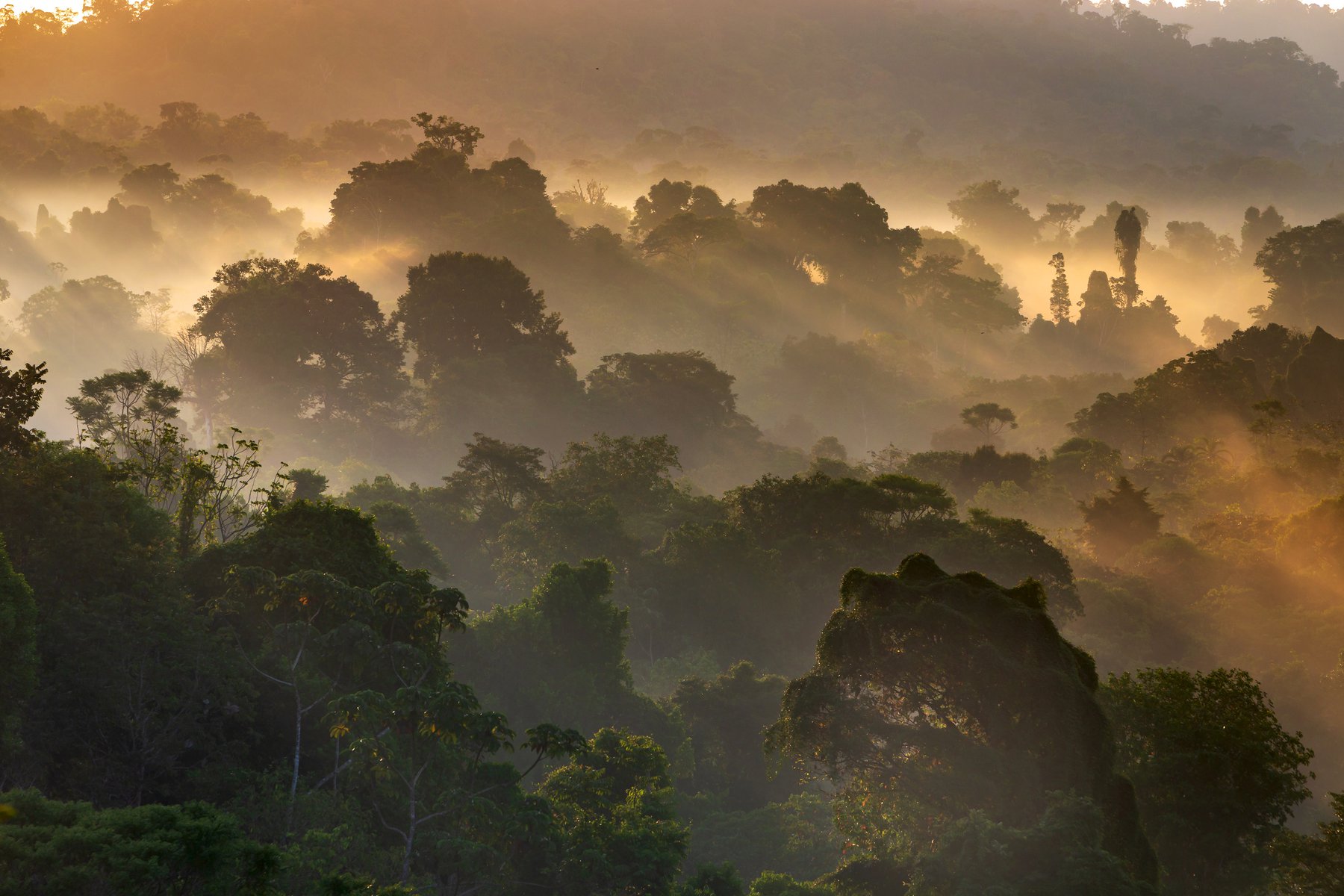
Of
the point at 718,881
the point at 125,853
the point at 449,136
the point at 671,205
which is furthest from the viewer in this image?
the point at 671,205

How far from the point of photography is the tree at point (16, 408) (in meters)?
25.6

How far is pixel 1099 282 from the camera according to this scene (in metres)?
124

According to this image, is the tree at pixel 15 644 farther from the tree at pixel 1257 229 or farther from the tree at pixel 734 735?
the tree at pixel 1257 229

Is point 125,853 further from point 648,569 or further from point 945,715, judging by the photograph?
point 648,569

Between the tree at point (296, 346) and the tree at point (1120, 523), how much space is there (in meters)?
45.7

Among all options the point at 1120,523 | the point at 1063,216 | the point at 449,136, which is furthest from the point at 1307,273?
the point at 449,136

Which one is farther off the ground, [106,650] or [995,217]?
[995,217]

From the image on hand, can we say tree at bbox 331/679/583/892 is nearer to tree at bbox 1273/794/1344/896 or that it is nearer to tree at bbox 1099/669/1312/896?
tree at bbox 1099/669/1312/896

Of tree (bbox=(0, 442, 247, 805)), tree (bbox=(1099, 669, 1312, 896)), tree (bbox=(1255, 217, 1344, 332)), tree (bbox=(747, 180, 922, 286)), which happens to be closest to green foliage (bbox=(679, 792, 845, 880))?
tree (bbox=(1099, 669, 1312, 896))

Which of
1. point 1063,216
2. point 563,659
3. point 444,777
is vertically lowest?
point 444,777

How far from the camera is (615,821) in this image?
26.6m

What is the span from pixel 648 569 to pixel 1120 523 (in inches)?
921

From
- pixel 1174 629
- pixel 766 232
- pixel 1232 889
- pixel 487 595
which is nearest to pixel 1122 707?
pixel 1232 889

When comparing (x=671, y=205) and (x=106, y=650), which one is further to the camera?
(x=671, y=205)
